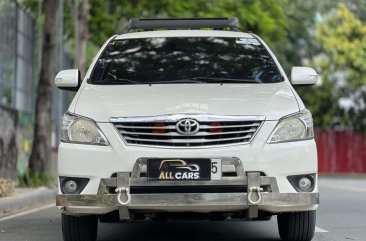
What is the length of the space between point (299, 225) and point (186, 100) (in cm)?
140

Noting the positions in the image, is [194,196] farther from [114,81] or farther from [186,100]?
[114,81]

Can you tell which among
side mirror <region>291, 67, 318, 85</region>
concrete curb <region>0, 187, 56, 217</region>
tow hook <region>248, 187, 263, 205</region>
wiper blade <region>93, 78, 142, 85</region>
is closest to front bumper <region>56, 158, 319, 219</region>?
tow hook <region>248, 187, 263, 205</region>

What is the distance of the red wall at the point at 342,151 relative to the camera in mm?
35875

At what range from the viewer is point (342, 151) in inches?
1417

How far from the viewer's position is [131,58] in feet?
22.9

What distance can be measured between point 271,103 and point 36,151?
30.9ft

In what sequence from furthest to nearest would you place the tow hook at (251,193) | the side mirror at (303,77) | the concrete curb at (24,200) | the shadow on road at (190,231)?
the concrete curb at (24,200) → the shadow on road at (190,231) → the side mirror at (303,77) → the tow hook at (251,193)

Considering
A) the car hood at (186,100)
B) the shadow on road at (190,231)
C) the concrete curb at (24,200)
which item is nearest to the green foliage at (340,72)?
the concrete curb at (24,200)

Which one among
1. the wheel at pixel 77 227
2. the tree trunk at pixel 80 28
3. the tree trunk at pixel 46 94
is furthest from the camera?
the tree trunk at pixel 80 28

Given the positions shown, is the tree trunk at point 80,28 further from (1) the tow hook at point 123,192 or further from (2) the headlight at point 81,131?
(1) the tow hook at point 123,192


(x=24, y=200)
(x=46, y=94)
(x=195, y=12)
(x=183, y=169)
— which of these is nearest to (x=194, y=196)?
(x=183, y=169)

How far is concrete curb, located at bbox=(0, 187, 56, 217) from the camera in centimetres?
982

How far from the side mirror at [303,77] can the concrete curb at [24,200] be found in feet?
15.1

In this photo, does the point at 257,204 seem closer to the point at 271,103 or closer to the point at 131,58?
the point at 271,103
